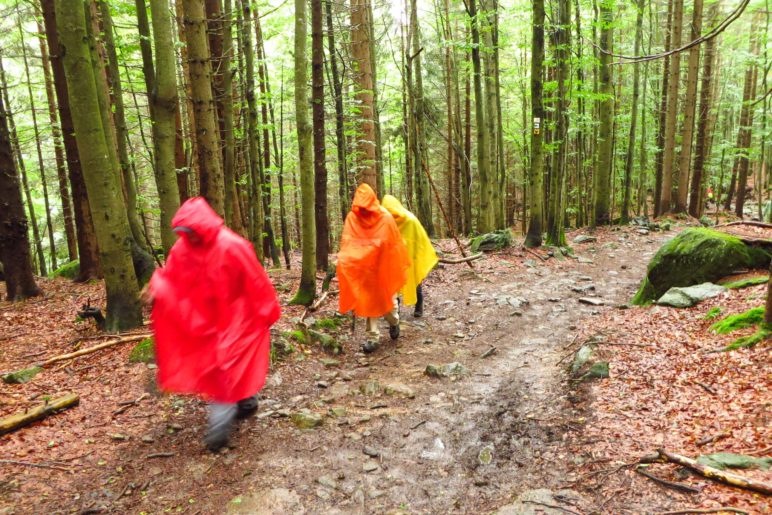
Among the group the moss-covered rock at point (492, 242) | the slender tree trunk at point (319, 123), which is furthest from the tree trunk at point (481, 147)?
the slender tree trunk at point (319, 123)

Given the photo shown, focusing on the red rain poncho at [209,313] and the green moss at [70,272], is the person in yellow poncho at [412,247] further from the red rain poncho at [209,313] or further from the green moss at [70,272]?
the green moss at [70,272]

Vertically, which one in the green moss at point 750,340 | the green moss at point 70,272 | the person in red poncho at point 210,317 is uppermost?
the person in red poncho at point 210,317

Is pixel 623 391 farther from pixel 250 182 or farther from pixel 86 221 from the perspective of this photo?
pixel 86 221

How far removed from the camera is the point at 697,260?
7.31m

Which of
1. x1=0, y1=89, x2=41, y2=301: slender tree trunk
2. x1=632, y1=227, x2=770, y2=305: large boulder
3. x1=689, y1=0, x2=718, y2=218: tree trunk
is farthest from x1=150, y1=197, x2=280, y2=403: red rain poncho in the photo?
x1=689, y1=0, x2=718, y2=218: tree trunk

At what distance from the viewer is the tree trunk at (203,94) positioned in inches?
237

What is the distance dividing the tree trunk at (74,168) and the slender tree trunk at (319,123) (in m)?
4.54

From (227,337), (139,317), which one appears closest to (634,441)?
(227,337)

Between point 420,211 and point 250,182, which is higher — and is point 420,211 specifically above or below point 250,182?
below

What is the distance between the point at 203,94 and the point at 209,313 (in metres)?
3.72

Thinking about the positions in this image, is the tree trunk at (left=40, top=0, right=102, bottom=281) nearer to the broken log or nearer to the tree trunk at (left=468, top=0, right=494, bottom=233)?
the broken log

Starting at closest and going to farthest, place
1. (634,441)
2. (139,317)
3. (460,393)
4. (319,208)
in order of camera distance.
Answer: (634,441), (460,393), (139,317), (319,208)

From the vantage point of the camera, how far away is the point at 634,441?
3.54 m

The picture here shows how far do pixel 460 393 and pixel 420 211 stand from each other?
13176 millimetres
